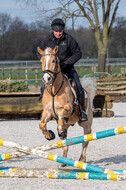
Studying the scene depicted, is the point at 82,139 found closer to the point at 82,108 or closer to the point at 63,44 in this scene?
the point at 82,108

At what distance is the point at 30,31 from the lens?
185 feet

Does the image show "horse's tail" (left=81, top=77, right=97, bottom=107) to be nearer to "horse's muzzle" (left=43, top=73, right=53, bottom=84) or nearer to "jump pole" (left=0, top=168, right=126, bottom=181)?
"horse's muzzle" (left=43, top=73, right=53, bottom=84)

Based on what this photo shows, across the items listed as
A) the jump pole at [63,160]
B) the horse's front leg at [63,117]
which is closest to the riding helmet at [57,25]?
the horse's front leg at [63,117]

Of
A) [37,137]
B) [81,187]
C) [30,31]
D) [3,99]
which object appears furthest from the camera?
[30,31]

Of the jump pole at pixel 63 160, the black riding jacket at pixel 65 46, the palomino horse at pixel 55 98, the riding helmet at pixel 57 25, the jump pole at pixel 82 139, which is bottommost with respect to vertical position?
the jump pole at pixel 63 160

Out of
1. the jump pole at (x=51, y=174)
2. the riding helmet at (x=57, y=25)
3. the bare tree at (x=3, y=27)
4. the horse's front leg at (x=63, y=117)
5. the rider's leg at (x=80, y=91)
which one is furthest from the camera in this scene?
the bare tree at (x=3, y=27)

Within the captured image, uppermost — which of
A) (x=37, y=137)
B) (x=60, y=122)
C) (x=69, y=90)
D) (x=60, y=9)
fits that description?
(x=60, y=9)

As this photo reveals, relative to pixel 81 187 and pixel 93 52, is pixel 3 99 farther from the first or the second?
pixel 93 52

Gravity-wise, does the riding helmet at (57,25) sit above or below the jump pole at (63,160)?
above

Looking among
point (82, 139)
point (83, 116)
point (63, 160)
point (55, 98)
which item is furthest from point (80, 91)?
point (63, 160)

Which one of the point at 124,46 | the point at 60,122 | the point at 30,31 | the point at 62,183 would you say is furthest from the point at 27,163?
the point at 124,46

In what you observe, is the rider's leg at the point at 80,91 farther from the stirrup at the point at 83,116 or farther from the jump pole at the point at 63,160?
the jump pole at the point at 63,160

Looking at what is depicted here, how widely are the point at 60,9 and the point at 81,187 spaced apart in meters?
22.7

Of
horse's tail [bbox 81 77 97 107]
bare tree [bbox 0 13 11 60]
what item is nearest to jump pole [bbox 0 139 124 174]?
horse's tail [bbox 81 77 97 107]
